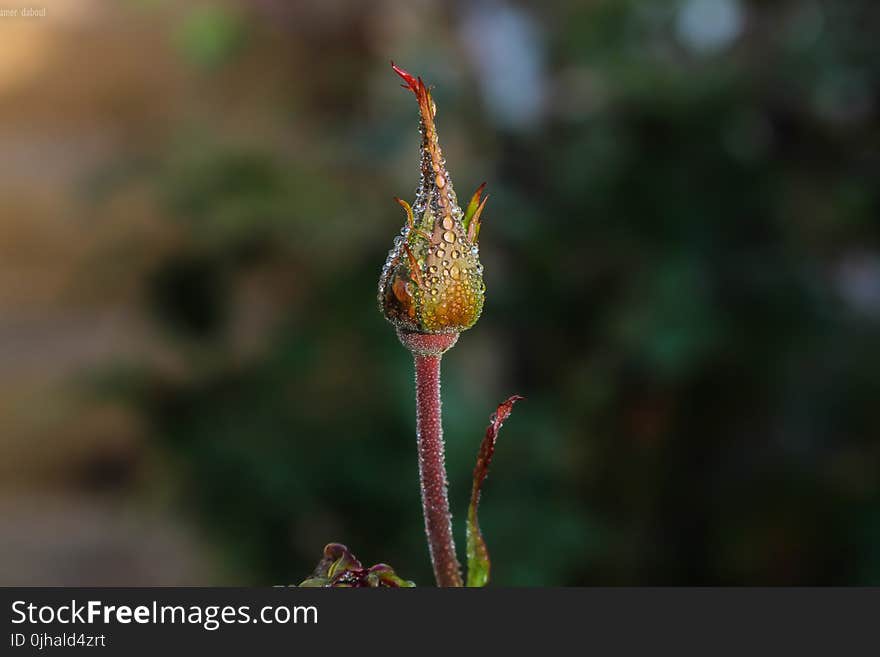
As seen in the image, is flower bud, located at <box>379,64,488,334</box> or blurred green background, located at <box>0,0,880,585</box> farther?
blurred green background, located at <box>0,0,880,585</box>

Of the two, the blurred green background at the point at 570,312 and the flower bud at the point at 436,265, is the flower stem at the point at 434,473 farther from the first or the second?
the blurred green background at the point at 570,312

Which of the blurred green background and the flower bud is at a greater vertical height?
the blurred green background

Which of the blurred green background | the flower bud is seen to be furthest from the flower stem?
the blurred green background

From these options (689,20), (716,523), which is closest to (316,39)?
(689,20)

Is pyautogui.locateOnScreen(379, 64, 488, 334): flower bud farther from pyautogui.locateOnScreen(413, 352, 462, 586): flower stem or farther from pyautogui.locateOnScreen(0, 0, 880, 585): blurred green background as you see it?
pyautogui.locateOnScreen(0, 0, 880, 585): blurred green background

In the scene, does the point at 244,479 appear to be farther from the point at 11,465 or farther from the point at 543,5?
the point at 11,465

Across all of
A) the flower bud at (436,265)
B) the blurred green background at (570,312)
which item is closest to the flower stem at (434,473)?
the flower bud at (436,265)

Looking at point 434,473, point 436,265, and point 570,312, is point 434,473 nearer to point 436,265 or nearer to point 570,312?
point 436,265
